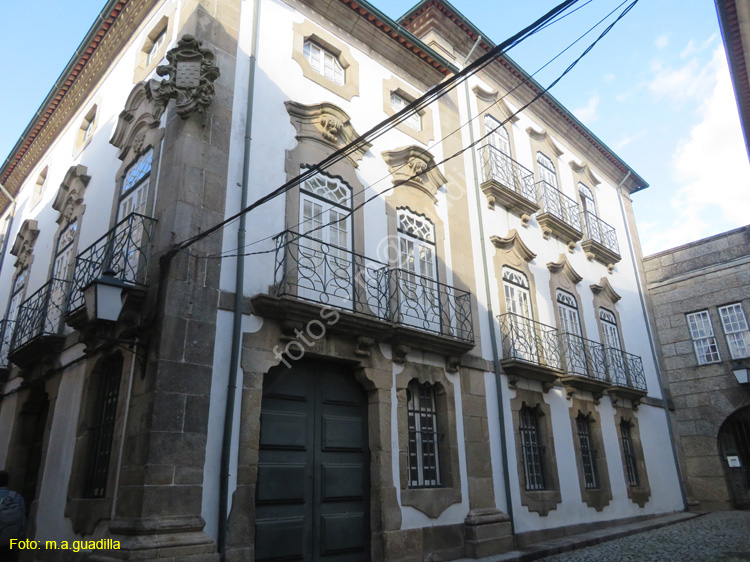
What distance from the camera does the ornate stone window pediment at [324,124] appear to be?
897cm

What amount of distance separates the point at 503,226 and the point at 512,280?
117 cm

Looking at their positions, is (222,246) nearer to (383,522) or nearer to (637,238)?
(383,522)

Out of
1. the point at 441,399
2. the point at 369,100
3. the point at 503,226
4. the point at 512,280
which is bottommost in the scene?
the point at 441,399

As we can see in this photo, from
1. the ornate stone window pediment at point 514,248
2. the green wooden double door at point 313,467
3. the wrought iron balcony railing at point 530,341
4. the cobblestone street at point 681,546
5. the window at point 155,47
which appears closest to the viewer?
the green wooden double door at point 313,467

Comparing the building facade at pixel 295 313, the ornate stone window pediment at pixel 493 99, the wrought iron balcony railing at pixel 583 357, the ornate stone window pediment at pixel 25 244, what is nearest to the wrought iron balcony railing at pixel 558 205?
the building facade at pixel 295 313

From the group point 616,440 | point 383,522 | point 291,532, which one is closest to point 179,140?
point 291,532

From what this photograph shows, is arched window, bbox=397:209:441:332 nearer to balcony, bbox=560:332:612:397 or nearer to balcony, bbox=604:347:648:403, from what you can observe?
balcony, bbox=560:332:612:397

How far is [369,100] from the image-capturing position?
10.5m

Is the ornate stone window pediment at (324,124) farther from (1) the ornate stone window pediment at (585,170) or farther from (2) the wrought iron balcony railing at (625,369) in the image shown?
(1) the ornate stone window pediment at (585,170)

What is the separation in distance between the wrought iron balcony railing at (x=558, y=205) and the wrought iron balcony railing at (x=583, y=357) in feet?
9.63

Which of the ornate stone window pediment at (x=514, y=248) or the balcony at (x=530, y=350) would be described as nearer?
the balcony at (x=530, y=350)

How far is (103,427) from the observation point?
768cm

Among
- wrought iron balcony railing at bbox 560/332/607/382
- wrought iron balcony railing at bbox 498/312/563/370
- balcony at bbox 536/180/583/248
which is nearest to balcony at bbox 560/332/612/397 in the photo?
wrought iron balcony railing at bbox 560/332/607/382

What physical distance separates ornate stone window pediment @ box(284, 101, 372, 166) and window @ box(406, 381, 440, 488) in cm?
384
